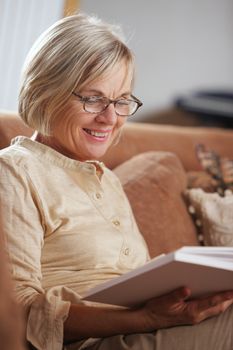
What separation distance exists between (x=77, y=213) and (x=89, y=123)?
24 centimetres

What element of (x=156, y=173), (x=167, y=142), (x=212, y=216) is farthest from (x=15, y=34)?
(x=212, y=216)

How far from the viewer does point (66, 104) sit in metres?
1.68

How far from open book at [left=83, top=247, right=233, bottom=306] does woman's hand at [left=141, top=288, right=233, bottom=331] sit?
2cm

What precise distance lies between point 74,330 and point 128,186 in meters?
0.80

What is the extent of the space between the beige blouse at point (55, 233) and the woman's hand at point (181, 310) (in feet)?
0.58

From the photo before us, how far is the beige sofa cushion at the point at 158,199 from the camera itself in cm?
213

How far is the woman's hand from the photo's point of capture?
138 centimetres

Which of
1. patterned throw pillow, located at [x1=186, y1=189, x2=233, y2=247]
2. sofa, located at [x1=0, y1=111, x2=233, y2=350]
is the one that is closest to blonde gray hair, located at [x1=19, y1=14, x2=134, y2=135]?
sofa, located at [x1=0, y1=111, x2=233, y2=350]

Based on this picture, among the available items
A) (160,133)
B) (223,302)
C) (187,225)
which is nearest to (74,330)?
(223,302)

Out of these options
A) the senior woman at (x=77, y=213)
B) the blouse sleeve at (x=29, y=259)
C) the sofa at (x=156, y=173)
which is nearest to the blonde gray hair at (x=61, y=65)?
the senior woman at (x=77, y=213)

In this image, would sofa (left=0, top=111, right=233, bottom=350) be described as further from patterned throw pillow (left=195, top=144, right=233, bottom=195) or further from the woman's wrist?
the woman's wrist

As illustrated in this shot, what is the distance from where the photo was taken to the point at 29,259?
145 cm

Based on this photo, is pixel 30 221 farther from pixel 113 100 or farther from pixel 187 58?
pixel 187 58

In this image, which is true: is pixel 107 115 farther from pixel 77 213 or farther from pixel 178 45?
pixel 178 45
